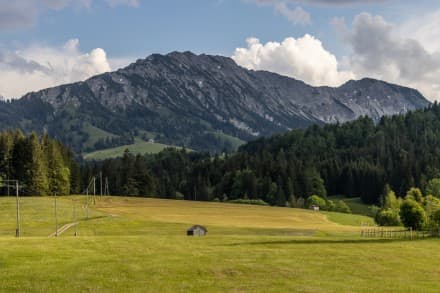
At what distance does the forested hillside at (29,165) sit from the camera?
162250mm

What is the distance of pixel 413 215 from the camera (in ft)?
360

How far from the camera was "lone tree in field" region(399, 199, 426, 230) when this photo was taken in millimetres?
108625

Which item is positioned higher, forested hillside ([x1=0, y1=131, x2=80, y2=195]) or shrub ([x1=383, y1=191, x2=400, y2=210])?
forested hillside ([x1=0, y1=131, x2=80, y2=195])

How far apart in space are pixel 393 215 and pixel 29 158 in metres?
106

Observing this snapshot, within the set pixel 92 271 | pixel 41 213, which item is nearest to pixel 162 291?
pixel 92 271

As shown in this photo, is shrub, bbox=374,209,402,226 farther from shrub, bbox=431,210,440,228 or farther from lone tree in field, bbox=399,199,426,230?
shrub, bbox=431,210,440,228

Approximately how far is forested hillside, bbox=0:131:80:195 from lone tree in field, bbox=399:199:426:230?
4090 inches

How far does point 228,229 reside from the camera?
102 metres

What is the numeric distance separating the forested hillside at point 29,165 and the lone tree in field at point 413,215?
4090 inches

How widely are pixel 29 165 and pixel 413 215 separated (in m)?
109

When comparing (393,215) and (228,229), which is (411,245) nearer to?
(228,229)

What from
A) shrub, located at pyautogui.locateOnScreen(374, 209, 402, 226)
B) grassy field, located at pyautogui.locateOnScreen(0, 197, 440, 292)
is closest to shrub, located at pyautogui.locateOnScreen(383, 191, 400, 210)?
shrub, located at pyautogui.locateOnScreen(374, 209, 402, 226)

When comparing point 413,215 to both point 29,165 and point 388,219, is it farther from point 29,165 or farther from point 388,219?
point 29,165

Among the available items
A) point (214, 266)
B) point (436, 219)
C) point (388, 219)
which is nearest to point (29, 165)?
point (388, 219)
